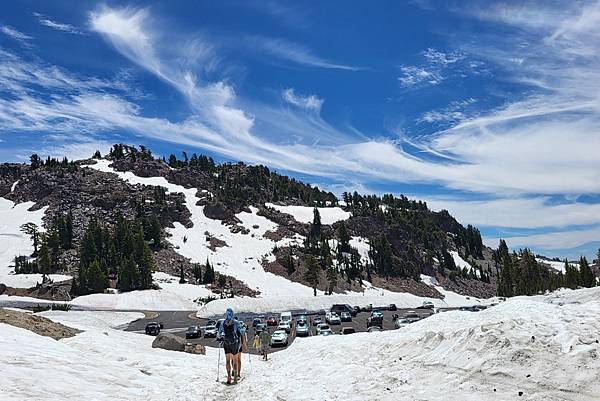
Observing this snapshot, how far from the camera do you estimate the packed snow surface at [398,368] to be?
8383 mm

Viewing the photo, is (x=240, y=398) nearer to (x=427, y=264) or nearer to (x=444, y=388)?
(x=444, y=388)

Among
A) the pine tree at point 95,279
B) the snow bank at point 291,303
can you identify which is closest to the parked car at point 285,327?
the snow bank at point 291,303

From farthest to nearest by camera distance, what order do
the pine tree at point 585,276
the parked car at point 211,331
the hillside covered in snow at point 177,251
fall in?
the hillside covered in snow at point 177,251 → the pine tree at point 585,276 → the parked car at point 211,331

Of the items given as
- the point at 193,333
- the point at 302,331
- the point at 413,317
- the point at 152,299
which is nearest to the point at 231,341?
the point at 302,331

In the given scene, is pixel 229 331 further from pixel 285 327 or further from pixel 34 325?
pixel 285 327

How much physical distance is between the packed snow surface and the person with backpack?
18.9 inches

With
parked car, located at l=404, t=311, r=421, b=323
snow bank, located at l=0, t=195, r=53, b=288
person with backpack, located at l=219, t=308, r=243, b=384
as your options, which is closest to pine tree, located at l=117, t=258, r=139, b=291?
snow bank, located at l=0, t=195, r=53, b=288

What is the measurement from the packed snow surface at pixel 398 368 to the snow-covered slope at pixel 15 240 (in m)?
111

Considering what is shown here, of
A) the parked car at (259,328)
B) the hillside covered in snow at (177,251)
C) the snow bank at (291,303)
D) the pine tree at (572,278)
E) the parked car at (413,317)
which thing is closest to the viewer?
the parked car at (413,317)

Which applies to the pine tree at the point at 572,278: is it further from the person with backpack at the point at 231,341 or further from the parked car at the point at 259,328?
the person with backpack at the point at 231,341

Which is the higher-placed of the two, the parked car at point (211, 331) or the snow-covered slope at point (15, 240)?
the snow-covered slope at point (15, 240)

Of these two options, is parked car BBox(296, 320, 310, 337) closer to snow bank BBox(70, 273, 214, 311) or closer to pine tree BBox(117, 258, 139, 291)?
snow bank BBox(70, 273, 214, 311)

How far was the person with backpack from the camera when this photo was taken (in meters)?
12.7

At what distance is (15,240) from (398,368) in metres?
166
